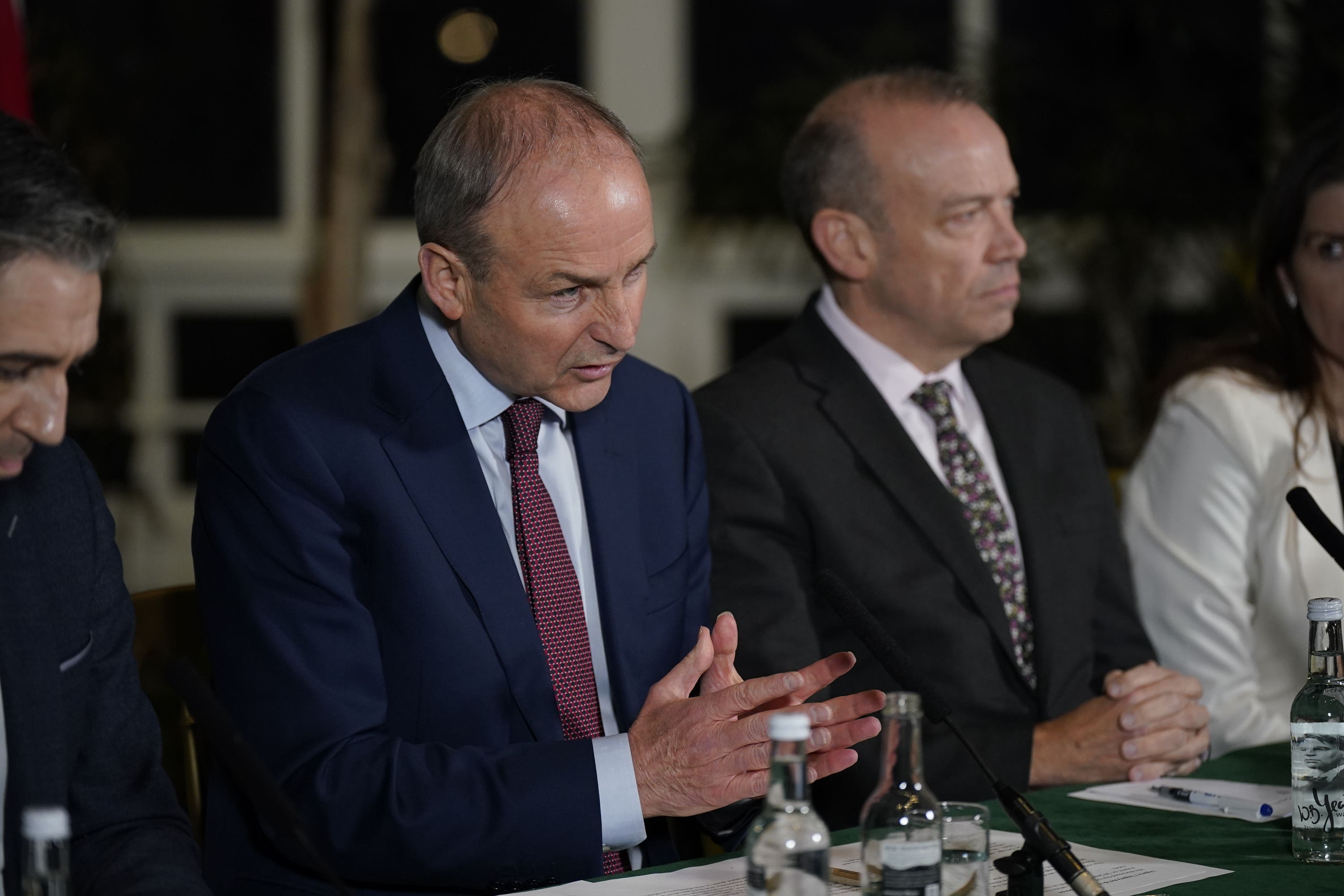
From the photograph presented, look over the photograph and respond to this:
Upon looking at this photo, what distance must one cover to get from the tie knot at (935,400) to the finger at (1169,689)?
0.54 metres

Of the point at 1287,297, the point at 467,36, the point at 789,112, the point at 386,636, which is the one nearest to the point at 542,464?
the point at 386,636

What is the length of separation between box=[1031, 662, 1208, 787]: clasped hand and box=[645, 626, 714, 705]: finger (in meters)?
0.73

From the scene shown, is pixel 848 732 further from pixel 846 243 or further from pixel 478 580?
pixel 846 243

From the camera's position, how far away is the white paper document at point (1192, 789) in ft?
5.28

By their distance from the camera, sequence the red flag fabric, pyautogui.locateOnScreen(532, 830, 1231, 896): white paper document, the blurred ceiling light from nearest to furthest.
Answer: pyautogui.locateOnScreen(532, 830, 1231, 896): white paper document, the red flag fabric, the blurred ceiling light

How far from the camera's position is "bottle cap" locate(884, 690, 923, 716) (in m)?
1.10

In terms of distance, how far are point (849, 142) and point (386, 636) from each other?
3.98 ft

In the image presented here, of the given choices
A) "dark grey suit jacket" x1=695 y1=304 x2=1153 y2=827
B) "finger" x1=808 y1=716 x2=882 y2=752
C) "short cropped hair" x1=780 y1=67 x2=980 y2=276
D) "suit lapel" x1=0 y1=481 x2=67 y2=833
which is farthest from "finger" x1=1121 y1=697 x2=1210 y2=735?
"suit lapel" x1=0 y1=481 x2=67 y2=833

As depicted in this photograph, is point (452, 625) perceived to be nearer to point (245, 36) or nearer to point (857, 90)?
point (857, 90)

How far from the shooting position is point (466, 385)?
5.83ft

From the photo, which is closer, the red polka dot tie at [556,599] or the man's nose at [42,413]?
the man's nose at [42,413]

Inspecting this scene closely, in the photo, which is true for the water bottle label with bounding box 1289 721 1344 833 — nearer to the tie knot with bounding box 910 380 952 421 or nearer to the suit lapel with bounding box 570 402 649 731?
the suit lapel with bounding box 570 402 649 731

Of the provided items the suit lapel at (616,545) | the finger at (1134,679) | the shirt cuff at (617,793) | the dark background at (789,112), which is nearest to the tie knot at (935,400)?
the finger at (1134,679)

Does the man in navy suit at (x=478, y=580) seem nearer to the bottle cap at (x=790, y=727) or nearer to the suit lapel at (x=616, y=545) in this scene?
the suit lapel at (x=616, y=545)
